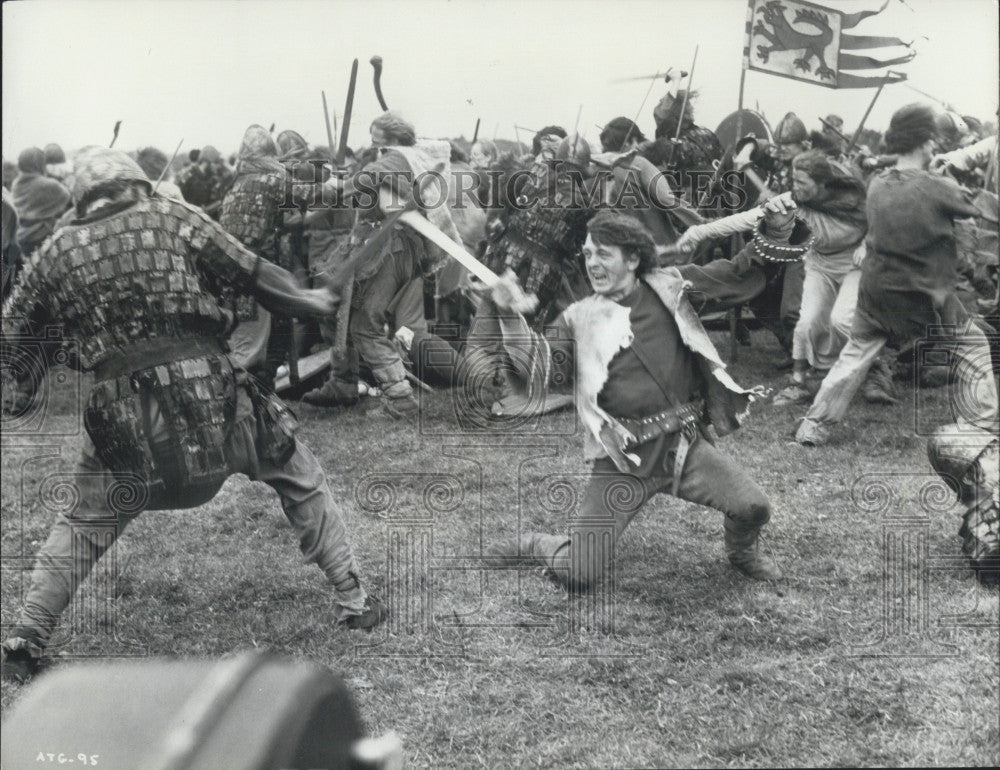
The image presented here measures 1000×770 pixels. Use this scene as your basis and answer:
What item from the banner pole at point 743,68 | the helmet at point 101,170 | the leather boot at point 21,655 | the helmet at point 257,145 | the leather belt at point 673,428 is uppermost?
the banner pole at point 743,68

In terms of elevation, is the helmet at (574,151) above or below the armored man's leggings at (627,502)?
above

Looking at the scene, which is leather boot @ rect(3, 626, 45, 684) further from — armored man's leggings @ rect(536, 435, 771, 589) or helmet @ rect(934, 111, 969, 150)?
helmet @ rect(934, 111, 969, 150)

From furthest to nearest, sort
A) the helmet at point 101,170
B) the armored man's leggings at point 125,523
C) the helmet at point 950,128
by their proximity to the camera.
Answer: the helmet at point 950,128 < the armored man's leggings at point 125,523 < the helmet at point 101,170

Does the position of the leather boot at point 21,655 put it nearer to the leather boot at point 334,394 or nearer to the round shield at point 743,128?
the leather boot at point 334,394

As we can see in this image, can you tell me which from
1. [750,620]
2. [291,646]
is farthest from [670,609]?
[291,646]

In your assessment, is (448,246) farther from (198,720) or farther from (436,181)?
(198,720)

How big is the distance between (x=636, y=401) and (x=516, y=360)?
17.3 inches

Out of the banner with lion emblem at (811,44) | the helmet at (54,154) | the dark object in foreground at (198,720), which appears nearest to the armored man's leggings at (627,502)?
the banner with lion emblem at (811,44)

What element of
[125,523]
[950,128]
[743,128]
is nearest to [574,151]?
[743,128]

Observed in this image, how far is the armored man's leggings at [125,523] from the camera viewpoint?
388 centimetres

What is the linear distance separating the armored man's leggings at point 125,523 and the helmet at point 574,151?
1.35 m

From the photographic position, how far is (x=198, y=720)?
1.29m

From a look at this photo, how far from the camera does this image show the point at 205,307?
3771 mm

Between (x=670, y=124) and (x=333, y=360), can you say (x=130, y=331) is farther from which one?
(x=670, y=124)
